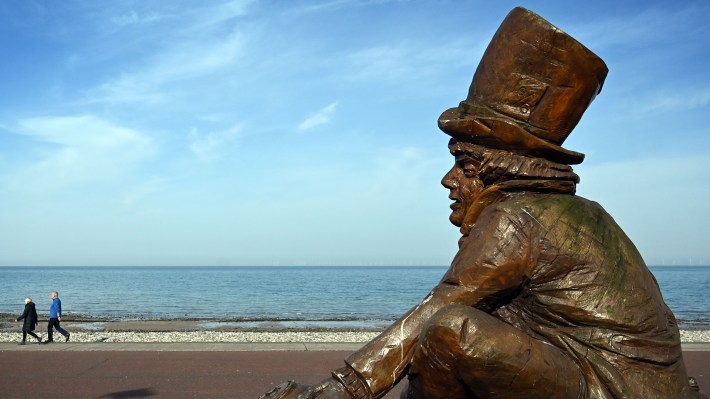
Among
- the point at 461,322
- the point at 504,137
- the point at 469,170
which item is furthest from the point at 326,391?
the point at 504,137

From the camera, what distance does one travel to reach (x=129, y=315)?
119 feet

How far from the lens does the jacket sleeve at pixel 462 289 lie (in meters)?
2.56

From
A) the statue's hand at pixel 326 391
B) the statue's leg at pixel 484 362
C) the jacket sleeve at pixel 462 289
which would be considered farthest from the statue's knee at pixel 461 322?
the statue's hand at pixel 326 391

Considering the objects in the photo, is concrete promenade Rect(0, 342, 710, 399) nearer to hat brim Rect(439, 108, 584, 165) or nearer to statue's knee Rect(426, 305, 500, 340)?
hat brim Rect(439, 108, 584, 165)

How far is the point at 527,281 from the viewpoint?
2.70 meters

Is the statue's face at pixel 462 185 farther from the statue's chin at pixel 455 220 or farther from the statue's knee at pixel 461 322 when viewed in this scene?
the statue's knee at pixel 461 322

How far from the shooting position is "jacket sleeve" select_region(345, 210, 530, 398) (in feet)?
8.41

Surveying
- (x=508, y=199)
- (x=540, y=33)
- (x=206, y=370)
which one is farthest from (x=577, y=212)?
(x=206, y=370)

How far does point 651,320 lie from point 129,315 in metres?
36.2

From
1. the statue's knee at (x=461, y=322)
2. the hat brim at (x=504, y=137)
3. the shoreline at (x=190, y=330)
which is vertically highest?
the hat brim at (x=504, y=137)

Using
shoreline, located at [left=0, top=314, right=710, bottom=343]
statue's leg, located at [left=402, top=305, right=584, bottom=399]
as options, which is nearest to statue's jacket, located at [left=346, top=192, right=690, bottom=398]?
statue's leg, located at [left=402, top=305, right=584, bottom=399]

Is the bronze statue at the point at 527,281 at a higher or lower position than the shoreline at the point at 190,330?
higher

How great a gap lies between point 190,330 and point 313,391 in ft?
77.3

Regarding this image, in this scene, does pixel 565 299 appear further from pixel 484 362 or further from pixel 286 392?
pixel 286 392
